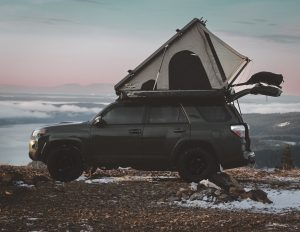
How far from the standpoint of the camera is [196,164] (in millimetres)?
12102

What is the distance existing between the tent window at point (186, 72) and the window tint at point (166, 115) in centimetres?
55

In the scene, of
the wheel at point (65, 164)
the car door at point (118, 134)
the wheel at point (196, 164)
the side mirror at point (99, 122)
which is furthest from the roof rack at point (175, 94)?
the wheel at point (65, 164)

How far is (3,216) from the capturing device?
28.2 ft

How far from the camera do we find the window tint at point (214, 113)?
12.0 meters

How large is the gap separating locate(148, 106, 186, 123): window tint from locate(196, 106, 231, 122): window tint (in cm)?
45

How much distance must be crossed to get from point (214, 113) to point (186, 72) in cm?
124

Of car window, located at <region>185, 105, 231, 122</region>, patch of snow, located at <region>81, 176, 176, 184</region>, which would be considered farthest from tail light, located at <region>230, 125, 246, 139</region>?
patch of snow, located at <region>81, 176, 176, 184</region>

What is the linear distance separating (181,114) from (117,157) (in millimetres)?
1795

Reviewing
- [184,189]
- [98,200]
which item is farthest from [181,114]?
[98,200]

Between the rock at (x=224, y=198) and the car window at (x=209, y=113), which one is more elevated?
the car window at (x=209, y=113)

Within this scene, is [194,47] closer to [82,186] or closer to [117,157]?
[117,157]

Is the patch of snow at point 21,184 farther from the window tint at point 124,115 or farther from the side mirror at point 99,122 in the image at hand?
the window tint at point 124,115

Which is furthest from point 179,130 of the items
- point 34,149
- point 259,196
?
point 34,149

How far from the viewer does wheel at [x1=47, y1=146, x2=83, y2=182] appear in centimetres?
1246
